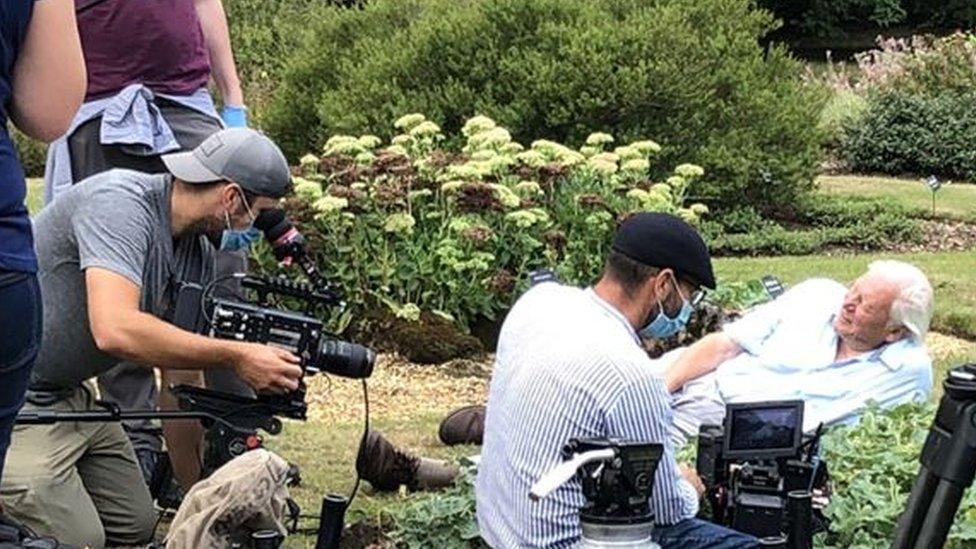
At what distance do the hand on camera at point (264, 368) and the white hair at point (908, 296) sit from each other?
6.81ft

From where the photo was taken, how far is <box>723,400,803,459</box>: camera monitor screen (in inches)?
164

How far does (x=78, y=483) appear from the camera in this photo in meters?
4.90

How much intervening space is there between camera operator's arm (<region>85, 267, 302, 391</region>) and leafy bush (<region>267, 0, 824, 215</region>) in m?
7.15

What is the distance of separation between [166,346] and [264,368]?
0.28 m

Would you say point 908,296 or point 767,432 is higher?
point 908,296

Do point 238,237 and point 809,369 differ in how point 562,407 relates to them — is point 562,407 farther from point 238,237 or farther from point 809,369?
point 809,369

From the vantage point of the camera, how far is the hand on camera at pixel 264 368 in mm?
4387

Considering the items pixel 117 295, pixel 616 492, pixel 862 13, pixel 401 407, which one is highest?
pixel 862 13

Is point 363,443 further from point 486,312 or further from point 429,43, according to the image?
point 429,43

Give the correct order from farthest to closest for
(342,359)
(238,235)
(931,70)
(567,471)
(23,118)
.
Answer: (931,70), (238,235), (342,359), (23,118), (567,471)

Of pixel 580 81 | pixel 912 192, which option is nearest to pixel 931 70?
pixel 912 192

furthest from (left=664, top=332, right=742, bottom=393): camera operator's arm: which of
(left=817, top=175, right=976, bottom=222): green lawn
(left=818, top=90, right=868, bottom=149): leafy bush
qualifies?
(left=818, top=90, right=868, bottom=149): leafy bush

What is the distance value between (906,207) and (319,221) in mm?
7779

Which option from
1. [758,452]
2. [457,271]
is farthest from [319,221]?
[758,452]
